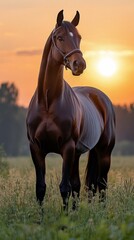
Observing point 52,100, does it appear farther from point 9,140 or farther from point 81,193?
point 9,140

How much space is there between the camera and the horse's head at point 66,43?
902cm

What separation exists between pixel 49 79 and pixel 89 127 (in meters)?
1.24

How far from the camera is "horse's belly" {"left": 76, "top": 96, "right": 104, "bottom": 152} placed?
1029 cm

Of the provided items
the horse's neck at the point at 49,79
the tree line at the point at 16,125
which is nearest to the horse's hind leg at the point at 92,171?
the horse's neck at the point at 49,79

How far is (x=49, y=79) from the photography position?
376 inches

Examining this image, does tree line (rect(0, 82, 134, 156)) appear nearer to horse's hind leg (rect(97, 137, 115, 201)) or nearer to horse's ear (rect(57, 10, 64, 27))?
horse's hind leg (rect(97, 137, 115, 201))

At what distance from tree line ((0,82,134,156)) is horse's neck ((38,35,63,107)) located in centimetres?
6475

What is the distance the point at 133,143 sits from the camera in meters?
83.7

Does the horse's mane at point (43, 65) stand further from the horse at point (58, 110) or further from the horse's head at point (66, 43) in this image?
the horse's head at point (66, 43)

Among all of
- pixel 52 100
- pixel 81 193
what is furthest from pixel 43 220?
pixel 81 193

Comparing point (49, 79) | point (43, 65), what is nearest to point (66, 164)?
point (49, 79)

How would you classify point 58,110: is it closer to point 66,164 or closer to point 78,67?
point 66,164

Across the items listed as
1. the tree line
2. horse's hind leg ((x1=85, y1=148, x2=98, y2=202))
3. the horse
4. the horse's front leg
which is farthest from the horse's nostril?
the tree line

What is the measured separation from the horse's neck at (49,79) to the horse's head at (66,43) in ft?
0.48
